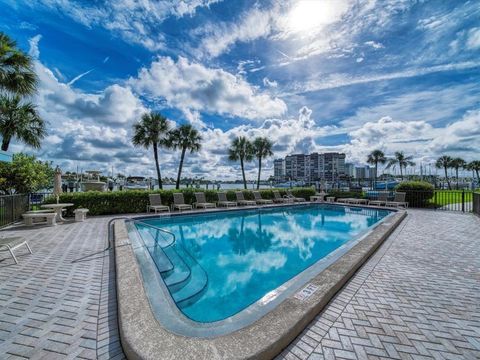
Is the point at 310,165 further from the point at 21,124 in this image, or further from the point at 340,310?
the point at 340,310

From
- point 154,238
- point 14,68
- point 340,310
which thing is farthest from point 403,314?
point 14,68

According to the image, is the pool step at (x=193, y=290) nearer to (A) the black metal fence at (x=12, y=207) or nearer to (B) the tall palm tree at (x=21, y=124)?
(A) the black metal fence at (x=12, y=207)

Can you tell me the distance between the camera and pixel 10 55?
24.1 ft

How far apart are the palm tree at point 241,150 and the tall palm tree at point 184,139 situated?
19.8ft

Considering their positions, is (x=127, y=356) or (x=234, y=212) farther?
(x=234, y=212)

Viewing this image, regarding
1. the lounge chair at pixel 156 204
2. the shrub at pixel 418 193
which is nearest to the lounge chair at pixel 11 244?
the lounge chair at pixel 156 204

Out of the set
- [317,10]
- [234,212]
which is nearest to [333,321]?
[317,10]

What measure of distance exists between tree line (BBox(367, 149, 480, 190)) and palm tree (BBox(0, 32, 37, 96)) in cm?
5460

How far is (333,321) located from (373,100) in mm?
16446

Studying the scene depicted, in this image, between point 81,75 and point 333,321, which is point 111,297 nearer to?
point 333,321

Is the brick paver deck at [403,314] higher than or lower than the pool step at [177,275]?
higher

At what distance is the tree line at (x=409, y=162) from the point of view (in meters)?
51.9

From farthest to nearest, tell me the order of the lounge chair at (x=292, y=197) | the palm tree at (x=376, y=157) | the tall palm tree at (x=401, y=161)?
1. the tall palm tree at (x=401, y=161)
2. the palm tree at (x=376, y=157)
3. the lounge chair at (x=292, y=197)

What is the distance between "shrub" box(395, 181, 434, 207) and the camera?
1412 cm
